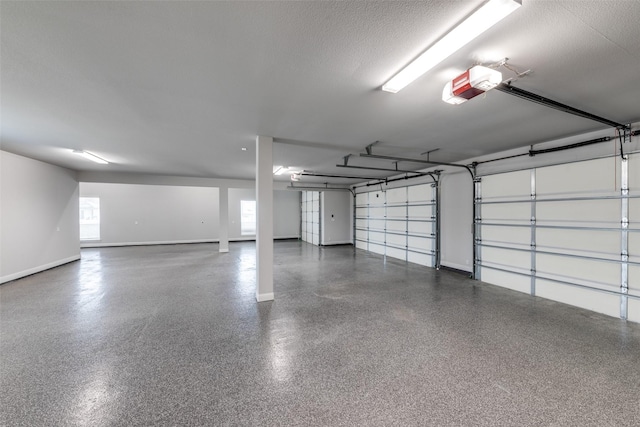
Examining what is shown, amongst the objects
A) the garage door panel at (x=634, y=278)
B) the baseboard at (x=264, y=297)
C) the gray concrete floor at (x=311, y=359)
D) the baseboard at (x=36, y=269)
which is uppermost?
the garage door panel at (x=634, y=278)

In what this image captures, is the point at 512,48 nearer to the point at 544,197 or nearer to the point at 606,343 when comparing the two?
the point at 606,343

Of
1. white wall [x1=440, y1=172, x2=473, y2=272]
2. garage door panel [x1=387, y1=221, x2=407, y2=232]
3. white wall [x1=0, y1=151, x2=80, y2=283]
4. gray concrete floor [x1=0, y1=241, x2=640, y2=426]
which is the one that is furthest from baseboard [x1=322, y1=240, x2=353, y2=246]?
white wall [x1=0, y1=151, x2=80, y2=283]

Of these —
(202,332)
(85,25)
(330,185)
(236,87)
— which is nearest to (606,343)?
(202,332)

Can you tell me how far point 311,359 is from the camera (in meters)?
2.44

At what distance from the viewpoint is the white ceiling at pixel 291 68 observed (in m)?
1.52

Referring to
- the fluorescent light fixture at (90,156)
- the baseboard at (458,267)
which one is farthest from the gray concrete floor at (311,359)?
the fluorescent light fixture at (90,156)

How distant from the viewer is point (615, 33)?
1.66m

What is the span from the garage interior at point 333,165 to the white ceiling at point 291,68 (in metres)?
0.02

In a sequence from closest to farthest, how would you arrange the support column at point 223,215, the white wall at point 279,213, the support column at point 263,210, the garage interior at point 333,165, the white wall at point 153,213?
the garage interior at point 333,165 < the support column at point 263,210 < the support column at point 223,215 < the white wall at point 153,213 < the white wall at point 279,213

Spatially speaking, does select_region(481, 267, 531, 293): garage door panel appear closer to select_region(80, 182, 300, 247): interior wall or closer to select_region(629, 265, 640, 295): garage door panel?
select_region(629, 265, 640, 295): garage door panel

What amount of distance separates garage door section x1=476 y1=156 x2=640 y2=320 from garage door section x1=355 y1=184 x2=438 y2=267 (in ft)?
5.14

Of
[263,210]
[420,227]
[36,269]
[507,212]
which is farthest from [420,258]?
[36,269]

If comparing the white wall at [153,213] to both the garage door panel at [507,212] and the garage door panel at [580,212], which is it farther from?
the garage door panel at [580,212]

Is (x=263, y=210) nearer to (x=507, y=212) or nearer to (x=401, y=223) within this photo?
(x=507, y=212)
